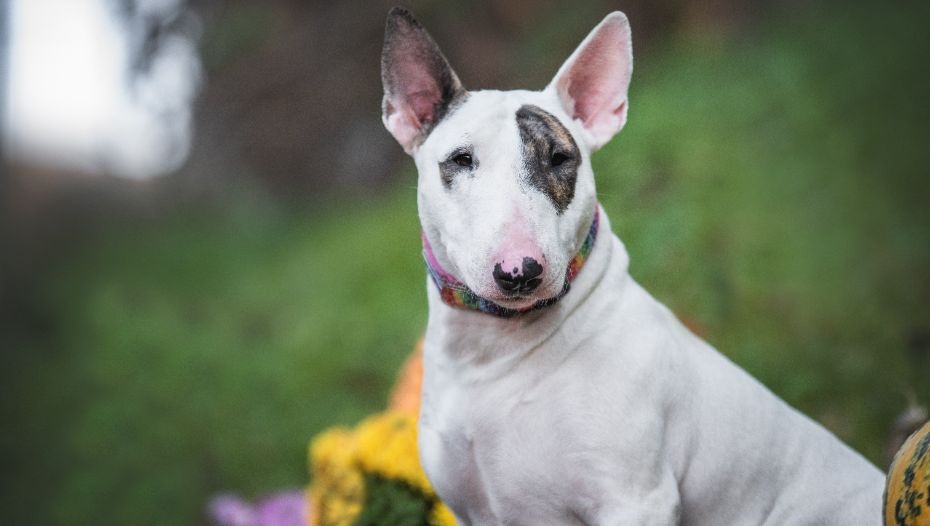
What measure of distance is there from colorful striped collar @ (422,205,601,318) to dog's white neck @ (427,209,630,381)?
0.10ft

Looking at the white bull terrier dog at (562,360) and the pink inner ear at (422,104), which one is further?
the pink inner ear at (422,104)

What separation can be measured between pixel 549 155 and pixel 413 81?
1.40 ft

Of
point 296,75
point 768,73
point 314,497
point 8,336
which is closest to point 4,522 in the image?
point 8,336

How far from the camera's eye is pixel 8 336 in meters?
7.97

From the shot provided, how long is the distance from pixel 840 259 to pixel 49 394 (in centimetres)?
576

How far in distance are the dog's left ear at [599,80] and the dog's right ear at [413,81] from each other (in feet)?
0.88

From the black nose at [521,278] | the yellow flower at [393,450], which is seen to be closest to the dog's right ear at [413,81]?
the black nose at [521,278]

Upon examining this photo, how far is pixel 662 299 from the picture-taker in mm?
4480

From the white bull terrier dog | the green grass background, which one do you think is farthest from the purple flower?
the white bull terrier dog

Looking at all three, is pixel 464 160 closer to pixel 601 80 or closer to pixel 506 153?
pixel 506 153

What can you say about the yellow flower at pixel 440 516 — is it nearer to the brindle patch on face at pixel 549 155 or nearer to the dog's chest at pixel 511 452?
the dog's chest at pixel 511 452

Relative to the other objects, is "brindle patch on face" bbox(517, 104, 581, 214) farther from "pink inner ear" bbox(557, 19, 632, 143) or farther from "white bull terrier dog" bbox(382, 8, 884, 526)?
"pink inner ear" bbox(557, 19, 632, 143)

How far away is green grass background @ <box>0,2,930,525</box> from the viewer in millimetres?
4383

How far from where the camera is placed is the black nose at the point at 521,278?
1.83 m
